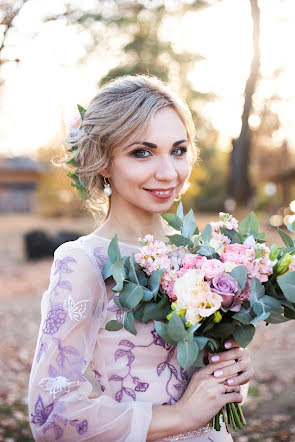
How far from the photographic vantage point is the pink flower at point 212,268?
181 centimetres

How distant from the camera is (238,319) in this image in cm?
178

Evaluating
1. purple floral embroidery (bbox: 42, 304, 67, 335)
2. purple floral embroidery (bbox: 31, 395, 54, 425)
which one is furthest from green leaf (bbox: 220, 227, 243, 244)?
purple floral embroidery (bbox: 31, 395, 54, 425)

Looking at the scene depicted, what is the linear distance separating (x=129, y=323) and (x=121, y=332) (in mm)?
132

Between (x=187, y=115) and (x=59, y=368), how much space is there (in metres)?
1.22

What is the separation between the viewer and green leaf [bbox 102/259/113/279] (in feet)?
6.40

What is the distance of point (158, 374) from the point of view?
6.54ft

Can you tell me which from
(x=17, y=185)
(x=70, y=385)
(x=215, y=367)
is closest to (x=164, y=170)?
(x=215, y=367)

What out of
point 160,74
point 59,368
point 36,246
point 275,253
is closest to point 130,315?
point 59,368

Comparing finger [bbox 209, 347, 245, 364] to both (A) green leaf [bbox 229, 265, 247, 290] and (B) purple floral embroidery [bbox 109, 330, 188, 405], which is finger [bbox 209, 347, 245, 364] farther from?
(A) green leaf [bbox 229, 265, 247, 290]

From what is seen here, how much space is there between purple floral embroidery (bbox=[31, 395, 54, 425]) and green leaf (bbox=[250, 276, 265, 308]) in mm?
798

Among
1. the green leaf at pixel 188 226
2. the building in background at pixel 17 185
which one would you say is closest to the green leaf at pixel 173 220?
the green leaf at pixel 188 226

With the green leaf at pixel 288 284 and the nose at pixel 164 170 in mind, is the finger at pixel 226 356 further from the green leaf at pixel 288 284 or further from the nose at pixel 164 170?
the nose at pixel 164 170

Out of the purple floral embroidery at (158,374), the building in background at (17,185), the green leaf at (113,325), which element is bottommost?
the building in background at (17,185)

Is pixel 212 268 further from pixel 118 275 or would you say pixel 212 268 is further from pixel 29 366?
pixel 29 366
